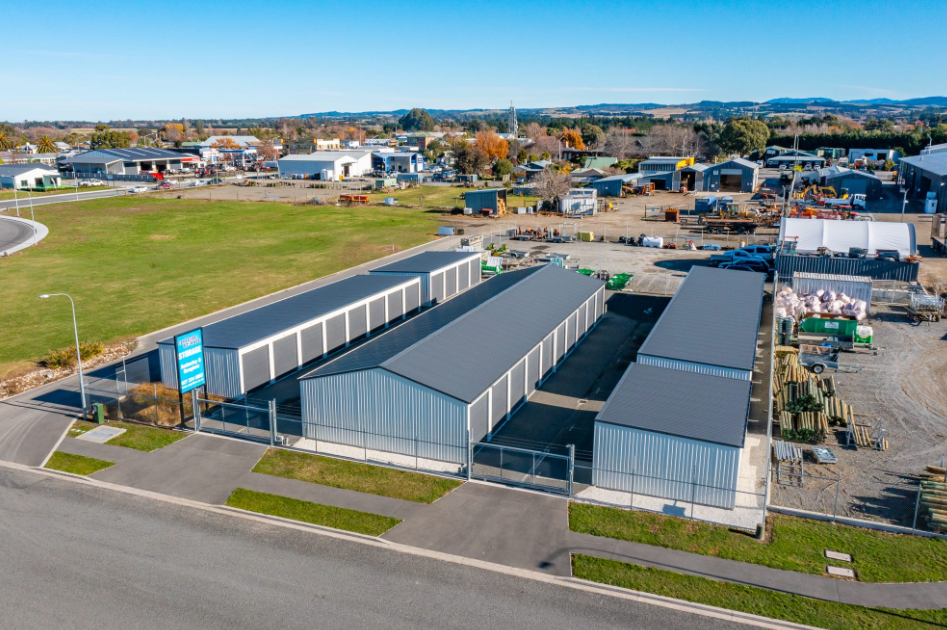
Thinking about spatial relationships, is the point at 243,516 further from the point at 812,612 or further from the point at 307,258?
the point at 307,258

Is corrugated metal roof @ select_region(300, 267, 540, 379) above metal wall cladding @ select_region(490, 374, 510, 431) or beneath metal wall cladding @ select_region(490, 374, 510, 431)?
above

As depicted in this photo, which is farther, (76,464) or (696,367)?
(696,367)

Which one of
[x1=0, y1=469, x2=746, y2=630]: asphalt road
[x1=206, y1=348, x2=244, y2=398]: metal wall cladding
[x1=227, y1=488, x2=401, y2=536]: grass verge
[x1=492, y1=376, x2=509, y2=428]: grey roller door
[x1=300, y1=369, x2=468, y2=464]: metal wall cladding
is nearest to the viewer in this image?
[x1=0, y1=469, x2=746, y2=630]: asphalt road

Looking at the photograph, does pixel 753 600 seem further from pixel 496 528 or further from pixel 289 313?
pixel 289 313

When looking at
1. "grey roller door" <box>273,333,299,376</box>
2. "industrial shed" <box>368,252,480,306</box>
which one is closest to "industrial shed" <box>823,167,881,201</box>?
"industrial shed" <box>368,252,480,306</box>

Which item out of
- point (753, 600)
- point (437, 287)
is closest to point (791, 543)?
point (753, 600)

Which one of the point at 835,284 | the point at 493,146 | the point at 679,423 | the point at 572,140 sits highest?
the point at 572,140

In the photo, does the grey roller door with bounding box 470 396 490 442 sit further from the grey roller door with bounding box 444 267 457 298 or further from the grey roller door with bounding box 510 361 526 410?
the grey roller door with bounding box 444 267 457 298
